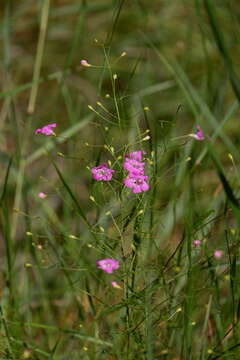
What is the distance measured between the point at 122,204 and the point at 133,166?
0.18 feet

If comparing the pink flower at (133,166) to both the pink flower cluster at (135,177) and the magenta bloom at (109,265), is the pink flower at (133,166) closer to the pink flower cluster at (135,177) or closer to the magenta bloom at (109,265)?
the pink flower cluster at (135,177)

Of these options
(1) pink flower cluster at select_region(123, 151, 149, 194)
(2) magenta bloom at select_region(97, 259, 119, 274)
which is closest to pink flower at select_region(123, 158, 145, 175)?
(1) pink flower cluster at select_region(123, 151, 149, 194)

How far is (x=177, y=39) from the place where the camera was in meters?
2.26

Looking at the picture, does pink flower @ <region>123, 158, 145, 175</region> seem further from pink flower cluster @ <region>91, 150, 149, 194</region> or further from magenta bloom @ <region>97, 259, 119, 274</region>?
magenta bloom @ <region>97, 259, 119, 274</region>

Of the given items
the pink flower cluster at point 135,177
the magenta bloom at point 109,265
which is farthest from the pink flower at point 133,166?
the magenta bloom at point 109,265

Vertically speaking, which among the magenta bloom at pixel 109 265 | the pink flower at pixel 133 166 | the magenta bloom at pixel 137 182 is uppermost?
the pink flower at pixel 133 166

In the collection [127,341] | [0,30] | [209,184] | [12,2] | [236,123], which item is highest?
[12,2]

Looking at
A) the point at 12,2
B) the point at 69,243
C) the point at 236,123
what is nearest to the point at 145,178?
the point at 69,243

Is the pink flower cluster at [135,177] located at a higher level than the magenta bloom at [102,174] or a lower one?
lower

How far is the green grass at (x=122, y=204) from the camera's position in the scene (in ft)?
2.68

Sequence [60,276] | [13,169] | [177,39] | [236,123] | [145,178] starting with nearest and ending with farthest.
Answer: [145,178], [13,169], [60,276], [236,123], [177,39]

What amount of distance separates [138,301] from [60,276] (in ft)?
2.20

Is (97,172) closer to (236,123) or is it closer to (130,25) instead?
(236,123)

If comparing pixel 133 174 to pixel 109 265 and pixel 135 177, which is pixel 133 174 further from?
pixel 109 265
